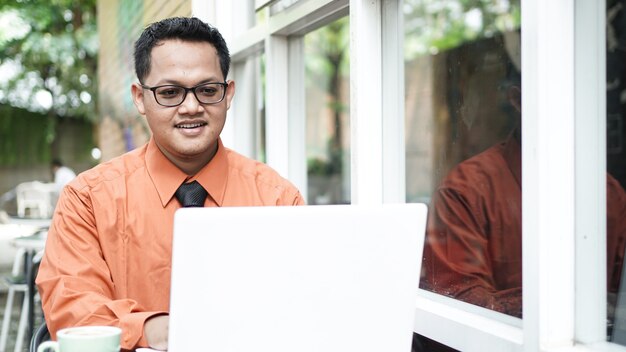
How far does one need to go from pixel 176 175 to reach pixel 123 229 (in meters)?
0.22

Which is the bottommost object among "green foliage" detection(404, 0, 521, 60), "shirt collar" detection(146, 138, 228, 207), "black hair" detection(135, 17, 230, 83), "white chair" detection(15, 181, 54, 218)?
"white chair" detection(15, 181, 54, 218)

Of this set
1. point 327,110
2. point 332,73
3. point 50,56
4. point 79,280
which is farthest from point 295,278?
point 50,56

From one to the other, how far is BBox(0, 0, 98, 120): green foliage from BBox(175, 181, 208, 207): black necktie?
45.7 feet

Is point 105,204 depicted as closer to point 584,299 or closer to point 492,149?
point 584,299

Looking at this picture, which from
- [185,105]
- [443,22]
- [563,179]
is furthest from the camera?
[443,22]

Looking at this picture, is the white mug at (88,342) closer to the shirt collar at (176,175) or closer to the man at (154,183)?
the man at (154,183)

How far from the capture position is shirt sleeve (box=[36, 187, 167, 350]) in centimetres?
143

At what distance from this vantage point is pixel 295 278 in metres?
1.04

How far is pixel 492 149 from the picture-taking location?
2.68 metres

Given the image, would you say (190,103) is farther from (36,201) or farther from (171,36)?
(36,201)

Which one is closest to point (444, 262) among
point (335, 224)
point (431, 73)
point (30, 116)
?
point (335, 224)

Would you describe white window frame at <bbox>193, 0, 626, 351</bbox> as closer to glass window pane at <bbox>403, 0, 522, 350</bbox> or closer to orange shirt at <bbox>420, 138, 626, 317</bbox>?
orange shirt at <bbox>420, 138, 626, 317</bbox>

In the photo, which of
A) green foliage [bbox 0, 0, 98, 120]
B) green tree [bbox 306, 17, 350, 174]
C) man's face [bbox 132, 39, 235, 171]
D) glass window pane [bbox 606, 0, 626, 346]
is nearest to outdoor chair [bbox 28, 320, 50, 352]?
man's face [bbox 132, 39, 235, 171]

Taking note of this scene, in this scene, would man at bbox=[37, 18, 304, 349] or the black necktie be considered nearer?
man at bbox=[37, 18, 304, 349]
